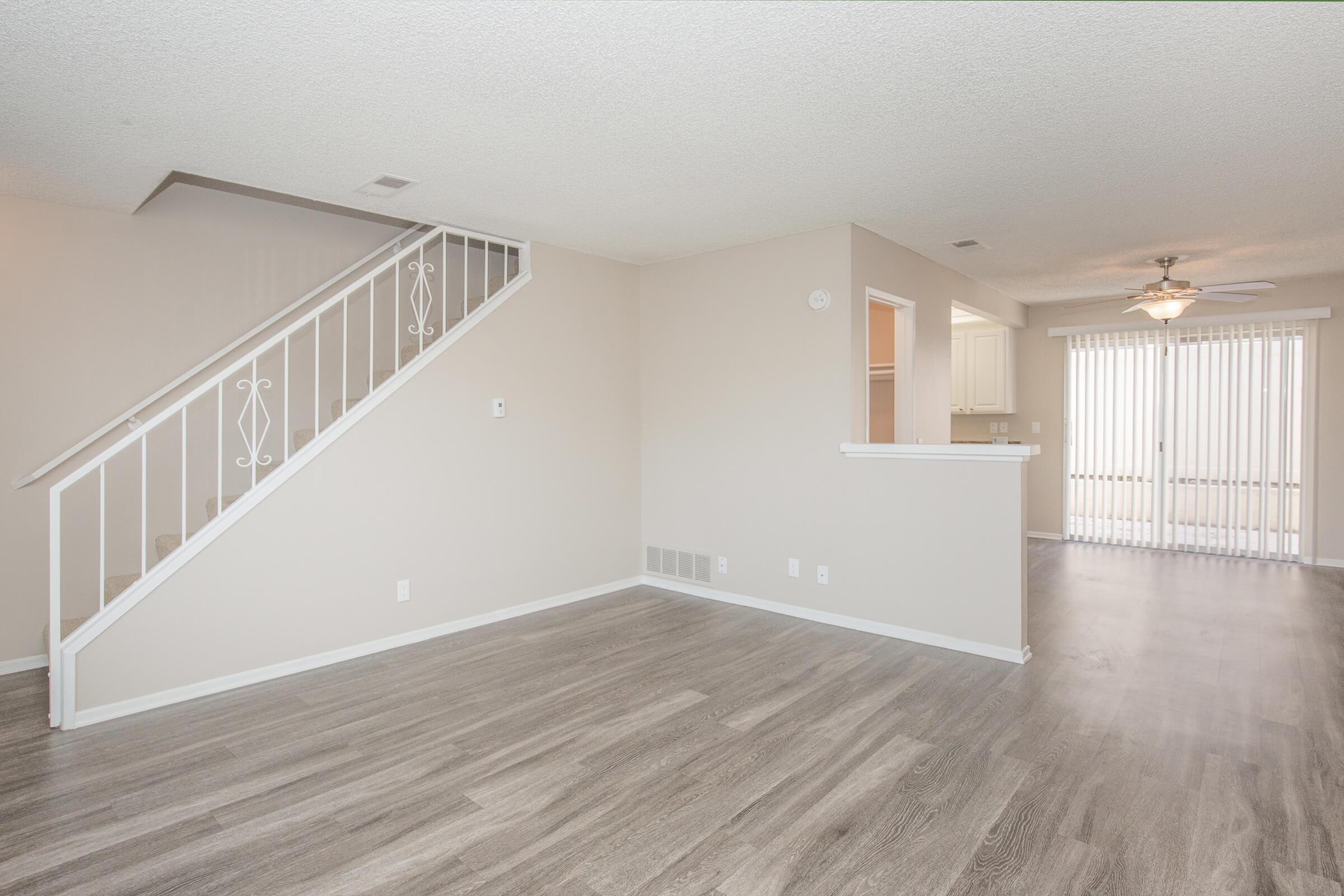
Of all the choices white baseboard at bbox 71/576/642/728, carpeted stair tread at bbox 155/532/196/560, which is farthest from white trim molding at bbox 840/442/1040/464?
carpeted stair tread at bbox 155/532/196/560

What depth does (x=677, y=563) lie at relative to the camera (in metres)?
5.64

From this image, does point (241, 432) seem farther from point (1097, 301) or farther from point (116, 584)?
point (1097, 301)

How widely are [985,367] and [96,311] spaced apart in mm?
8009

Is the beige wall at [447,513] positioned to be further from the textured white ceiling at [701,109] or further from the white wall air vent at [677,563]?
the textured white ceiling at [701,109]

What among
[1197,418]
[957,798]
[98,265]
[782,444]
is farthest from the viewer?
[1197,418]

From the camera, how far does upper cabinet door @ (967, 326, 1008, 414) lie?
7968mm

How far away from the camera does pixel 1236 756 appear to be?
9.20ft

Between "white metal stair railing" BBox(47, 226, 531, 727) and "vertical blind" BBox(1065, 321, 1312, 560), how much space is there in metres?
6.33

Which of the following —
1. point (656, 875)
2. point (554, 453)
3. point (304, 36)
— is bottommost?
point (656, 875)

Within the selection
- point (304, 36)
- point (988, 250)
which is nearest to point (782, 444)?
point (988, 250)

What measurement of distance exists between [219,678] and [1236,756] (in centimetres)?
458

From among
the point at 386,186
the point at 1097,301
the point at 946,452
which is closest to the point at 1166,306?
the point at 1097,301

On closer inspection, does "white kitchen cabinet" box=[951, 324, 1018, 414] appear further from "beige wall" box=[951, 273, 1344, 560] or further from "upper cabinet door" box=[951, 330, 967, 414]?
"beige wall" box=[951, 273, 1344, 560]

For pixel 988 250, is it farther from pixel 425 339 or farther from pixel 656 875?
pixel 656 875
